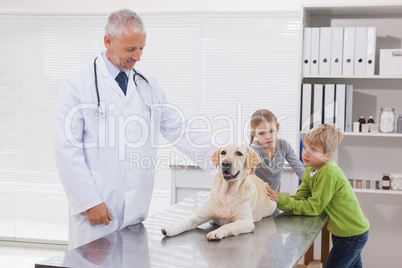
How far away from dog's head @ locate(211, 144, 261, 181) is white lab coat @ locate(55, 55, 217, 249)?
0.38 metres

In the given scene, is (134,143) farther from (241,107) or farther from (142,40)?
(241,107)

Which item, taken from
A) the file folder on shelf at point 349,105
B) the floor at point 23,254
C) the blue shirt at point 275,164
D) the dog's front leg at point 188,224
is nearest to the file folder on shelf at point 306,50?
the file folder on shelf at point 349,105

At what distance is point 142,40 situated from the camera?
2002 mm

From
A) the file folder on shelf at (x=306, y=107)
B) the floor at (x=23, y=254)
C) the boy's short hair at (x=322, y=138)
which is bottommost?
the floor at (x=23, y=254)

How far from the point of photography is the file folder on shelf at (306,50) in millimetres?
3334

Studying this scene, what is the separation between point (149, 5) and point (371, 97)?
1.81 m

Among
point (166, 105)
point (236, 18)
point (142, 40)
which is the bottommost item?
point (166, 105)

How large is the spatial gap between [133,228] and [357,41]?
6.77ft

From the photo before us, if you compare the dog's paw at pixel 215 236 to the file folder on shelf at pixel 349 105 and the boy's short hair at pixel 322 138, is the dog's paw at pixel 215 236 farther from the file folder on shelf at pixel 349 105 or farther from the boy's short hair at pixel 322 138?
the file folder on shelf at pixel 349 105

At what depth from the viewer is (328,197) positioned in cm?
214

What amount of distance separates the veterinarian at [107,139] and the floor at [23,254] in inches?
79.0

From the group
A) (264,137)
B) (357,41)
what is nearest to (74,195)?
(264,137)

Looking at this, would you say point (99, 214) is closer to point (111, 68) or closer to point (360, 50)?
point (111, 68)

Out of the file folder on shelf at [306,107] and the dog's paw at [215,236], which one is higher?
the file folder on shelf at [306,107]
